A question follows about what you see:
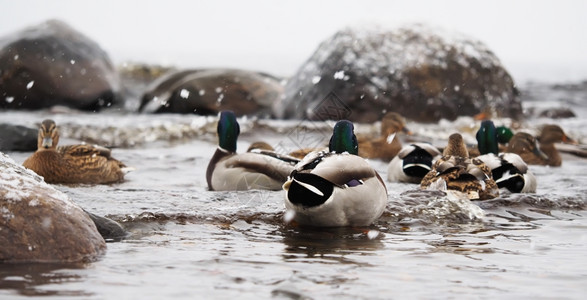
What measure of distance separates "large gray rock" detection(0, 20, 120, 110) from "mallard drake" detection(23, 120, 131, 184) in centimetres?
986

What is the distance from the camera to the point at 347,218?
21.9 feet

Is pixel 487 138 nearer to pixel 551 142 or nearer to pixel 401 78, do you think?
pixel 551 142

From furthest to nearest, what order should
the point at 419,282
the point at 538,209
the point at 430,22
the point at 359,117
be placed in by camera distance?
1. the point at 430,22
2. the point at 359,117
3. the point at 538,209
4. the point at 419,282

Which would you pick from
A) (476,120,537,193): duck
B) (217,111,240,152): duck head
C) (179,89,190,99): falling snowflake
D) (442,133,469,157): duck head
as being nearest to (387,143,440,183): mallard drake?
(476,120,537,193): duck

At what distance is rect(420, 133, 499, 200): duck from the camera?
8141 mm

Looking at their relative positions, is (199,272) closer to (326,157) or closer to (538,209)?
(326,157)

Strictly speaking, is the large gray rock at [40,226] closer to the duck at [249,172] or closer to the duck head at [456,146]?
the duck at [249,172]

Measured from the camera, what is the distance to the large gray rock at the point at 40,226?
17.0 ft

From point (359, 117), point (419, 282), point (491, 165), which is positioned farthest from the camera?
point (359, 117)

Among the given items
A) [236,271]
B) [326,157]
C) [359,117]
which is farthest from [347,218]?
[359,117]

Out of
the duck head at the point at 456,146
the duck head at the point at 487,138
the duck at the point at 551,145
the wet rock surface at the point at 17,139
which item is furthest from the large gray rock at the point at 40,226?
the duck at the point at 551,145

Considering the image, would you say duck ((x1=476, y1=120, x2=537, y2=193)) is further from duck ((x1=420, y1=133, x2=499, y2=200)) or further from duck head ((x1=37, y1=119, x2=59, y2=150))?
duck head ((x1=37, y1=119, x2=59, y2=150))

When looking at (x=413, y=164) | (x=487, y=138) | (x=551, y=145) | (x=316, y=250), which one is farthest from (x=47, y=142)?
(x=551, y=145)

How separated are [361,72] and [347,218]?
10.9m
